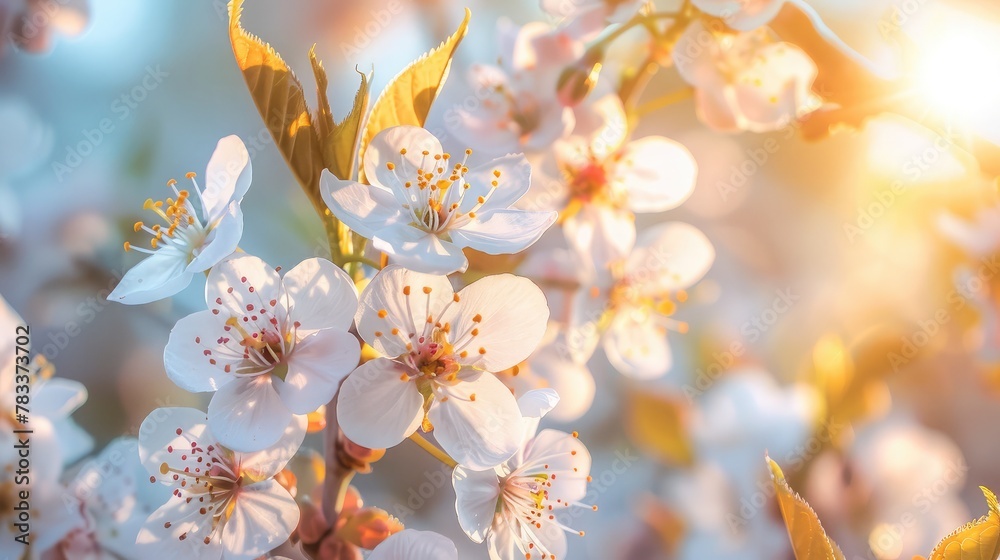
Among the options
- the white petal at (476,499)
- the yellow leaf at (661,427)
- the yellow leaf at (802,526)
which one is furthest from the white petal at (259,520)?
the yellow leaf at (661,427)

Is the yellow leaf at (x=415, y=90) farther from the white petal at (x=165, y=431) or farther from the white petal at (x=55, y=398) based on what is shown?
the white petal at (x=55, y=398)

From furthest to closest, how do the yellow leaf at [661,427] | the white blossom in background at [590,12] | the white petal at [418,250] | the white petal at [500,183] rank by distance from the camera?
1. the yellow leaf at [661,427]
2. the white blossom in background at [590,12]
3. the white petal at [500,183]
4. the white petal at [418,250]

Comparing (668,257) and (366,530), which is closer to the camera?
(366,530)

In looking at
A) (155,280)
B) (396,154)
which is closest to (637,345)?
(396,154)

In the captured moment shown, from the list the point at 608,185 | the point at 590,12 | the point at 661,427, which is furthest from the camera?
the point at 661,427

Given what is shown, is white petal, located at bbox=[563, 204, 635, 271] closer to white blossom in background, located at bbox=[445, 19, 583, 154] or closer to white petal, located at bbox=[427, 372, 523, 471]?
white blossom in background, located at bbox=[445, 19, 583, 154]

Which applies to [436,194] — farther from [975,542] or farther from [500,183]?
[975,542]
